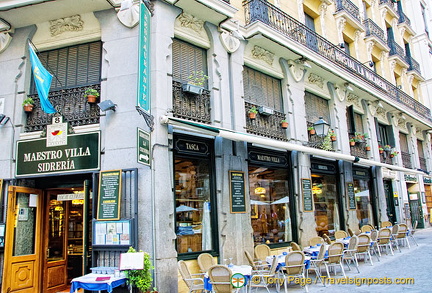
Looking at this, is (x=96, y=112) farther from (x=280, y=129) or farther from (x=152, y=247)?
(x=280, y=129)

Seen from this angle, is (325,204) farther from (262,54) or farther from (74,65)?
(74,65)

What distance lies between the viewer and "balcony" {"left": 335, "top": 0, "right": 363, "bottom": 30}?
16.4 metres

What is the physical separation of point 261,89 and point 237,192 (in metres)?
4.00

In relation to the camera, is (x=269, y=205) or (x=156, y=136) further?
(x=269, y=205)

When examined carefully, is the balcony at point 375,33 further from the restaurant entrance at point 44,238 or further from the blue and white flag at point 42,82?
the restaurant entrance at point 44,238

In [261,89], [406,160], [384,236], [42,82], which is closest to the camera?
[42,82]

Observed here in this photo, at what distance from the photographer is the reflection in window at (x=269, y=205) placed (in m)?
10.7

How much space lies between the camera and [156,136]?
7918mm

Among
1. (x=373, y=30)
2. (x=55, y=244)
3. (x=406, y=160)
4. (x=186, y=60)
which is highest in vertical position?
(x=373, y=30)

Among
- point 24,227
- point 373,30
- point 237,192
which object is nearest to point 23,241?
point 24,227

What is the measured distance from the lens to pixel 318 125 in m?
12.3

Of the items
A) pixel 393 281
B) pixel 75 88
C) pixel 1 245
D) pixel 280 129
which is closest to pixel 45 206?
pixel 1 245

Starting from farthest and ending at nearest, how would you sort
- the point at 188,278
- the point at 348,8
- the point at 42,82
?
1. the point at 348,8
2. the point at 42,82
3. the point at 188,278

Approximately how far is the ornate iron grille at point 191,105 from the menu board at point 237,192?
5.56 feet
